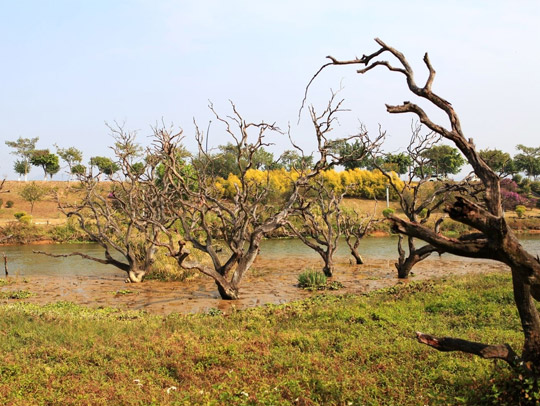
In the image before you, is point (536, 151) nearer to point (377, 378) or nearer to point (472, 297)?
point (472, 297)

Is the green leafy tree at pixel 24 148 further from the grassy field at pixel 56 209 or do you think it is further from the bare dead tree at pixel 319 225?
the bare dead tree at pixel 319 225

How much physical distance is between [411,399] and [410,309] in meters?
5.21

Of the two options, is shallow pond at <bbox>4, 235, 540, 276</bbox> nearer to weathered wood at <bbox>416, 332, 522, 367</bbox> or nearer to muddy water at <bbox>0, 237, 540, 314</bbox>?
muddy water at <bbox>0, 237, 540, 314</bbox>

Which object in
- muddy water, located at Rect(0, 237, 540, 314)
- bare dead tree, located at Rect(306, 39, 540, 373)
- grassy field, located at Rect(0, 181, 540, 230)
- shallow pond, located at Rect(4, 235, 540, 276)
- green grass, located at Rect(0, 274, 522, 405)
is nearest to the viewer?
bare dead tree, located at Rect(306, 39, 540, 373)

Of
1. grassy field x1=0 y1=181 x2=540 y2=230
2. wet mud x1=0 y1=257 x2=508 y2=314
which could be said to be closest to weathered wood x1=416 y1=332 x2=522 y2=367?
wet mud x1=0 y1=257 x2=508 y2=314

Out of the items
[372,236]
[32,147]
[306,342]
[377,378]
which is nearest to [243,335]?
[306,342]

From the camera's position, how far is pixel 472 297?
11.1 meters

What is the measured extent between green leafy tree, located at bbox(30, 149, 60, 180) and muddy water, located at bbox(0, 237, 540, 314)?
131 feet

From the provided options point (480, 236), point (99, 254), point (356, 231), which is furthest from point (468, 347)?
point (99, 254)

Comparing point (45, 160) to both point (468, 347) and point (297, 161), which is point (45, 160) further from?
point (468, 347)

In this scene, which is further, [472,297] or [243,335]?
[472,297]

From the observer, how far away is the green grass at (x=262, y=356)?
5852mm

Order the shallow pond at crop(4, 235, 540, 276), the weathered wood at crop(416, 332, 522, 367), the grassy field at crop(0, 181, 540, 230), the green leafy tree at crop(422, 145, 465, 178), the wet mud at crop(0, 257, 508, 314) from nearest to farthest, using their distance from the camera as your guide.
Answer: the weathered wood at crop(416, 332, 522, 367) < the wet mud at crop(0, 257, 508, 314) < the shallow pond at crop(4, 235, 540, 276) < the grassy field at crop(0, 181, 540, 230) < the green leafy tree at crop(422, 145, 465, 178)

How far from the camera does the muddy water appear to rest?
14.5m
